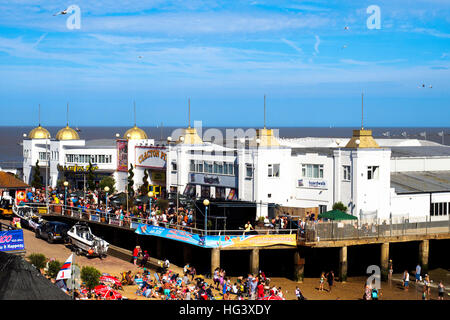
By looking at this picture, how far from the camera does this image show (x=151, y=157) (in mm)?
60406

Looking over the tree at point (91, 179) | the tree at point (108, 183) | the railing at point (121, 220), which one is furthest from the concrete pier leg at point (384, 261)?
the tree at point (91, 179)

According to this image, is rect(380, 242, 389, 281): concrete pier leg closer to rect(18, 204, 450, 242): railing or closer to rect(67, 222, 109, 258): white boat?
rect(18, 204, 450, 242): railing

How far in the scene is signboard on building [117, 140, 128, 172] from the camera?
64.0 metres

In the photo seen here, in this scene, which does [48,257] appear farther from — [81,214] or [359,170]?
[359,170]

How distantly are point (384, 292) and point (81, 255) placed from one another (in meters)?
17.5

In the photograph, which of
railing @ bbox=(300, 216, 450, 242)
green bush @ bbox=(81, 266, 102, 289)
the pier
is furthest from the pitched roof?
railing @ bbox=(300, 216, 450, 242)

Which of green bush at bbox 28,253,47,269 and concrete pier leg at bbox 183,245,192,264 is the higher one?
green bush at bbox 28,253,47,269

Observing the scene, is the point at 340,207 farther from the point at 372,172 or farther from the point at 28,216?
the point at 28,216

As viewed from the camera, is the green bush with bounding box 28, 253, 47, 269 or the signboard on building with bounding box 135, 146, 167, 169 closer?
the green bush with bounding box 28, 253, 47, 269

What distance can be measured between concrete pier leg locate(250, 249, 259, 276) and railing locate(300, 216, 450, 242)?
8.94 feet

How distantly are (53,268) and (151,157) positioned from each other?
28.7m

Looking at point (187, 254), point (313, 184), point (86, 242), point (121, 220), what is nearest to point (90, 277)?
point (86, 242)

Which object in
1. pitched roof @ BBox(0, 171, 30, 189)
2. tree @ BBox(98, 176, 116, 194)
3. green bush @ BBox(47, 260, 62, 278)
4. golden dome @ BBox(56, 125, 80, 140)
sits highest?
golden dome @ BBox(56, 125, 80, 140)
